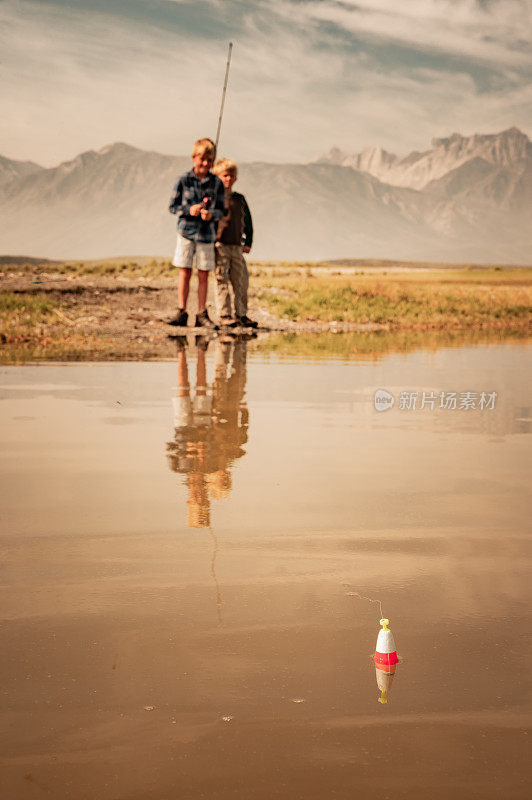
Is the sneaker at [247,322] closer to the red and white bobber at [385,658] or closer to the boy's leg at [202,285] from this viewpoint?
the boy's leg at [202,285]

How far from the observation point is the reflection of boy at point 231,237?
1559cm

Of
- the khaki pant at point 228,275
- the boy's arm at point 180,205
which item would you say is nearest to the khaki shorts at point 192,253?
the boy's arm at point 180,205

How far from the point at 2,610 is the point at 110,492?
178cm

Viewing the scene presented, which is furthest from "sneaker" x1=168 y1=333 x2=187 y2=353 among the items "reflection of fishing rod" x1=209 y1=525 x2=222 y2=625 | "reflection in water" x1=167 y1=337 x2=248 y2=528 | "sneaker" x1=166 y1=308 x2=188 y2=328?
"reflection of fishing rod" x1=209 y1=525 x2=222 y2=625

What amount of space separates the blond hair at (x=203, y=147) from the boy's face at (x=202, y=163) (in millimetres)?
34

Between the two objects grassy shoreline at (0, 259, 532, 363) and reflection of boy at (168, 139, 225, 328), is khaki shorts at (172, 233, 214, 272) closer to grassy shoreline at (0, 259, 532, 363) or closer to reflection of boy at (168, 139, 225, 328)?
reflection of boy at (168, 139, 225, 328)

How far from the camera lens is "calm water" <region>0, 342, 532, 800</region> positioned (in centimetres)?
249

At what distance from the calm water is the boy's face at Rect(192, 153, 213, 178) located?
8.23 metres

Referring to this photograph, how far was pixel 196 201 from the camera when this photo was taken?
1490 centimetres

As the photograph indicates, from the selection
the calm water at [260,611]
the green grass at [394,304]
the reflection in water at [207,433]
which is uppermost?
the green grass at [394,304]

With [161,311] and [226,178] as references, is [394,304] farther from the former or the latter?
[226,178]

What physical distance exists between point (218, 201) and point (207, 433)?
8674 millimetres

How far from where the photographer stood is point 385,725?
105 inches

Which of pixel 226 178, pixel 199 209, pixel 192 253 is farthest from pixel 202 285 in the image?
pixel 226 178
